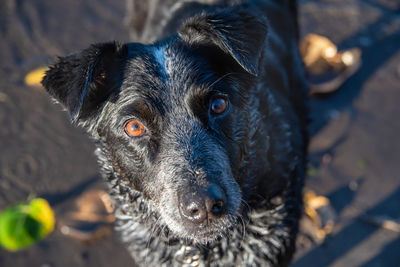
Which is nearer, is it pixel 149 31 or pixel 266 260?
pixel 266 260

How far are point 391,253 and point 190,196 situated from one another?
2886 mm

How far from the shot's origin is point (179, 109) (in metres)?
2.26

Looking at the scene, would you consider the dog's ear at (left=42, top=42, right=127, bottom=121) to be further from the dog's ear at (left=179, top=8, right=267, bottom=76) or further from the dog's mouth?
the dog's mouth

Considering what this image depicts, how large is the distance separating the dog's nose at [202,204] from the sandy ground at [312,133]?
2.09 metres

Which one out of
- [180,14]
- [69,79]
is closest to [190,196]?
[69,79]

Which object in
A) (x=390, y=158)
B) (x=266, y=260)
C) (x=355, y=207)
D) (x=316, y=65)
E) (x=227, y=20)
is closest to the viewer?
(x=227, y=20)

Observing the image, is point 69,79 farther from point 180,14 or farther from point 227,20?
point 180,14

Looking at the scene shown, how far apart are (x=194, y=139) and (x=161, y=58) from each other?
1.92ft

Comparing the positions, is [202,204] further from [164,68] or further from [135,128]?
[164,68]

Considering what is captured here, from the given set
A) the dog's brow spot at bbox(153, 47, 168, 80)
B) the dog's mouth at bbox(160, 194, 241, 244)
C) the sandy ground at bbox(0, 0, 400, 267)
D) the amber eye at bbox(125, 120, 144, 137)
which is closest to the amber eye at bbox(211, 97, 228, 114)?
the dog's brow spot at bbox(153, 47, 168, 80)

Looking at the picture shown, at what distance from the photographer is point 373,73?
5102mm

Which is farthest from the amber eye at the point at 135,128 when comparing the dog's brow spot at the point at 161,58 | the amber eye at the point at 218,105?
the amber eye at the point at 218,105

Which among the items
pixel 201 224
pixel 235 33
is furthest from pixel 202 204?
pixel 235 33

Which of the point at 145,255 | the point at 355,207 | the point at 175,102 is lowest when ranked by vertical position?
the point at 145,255
